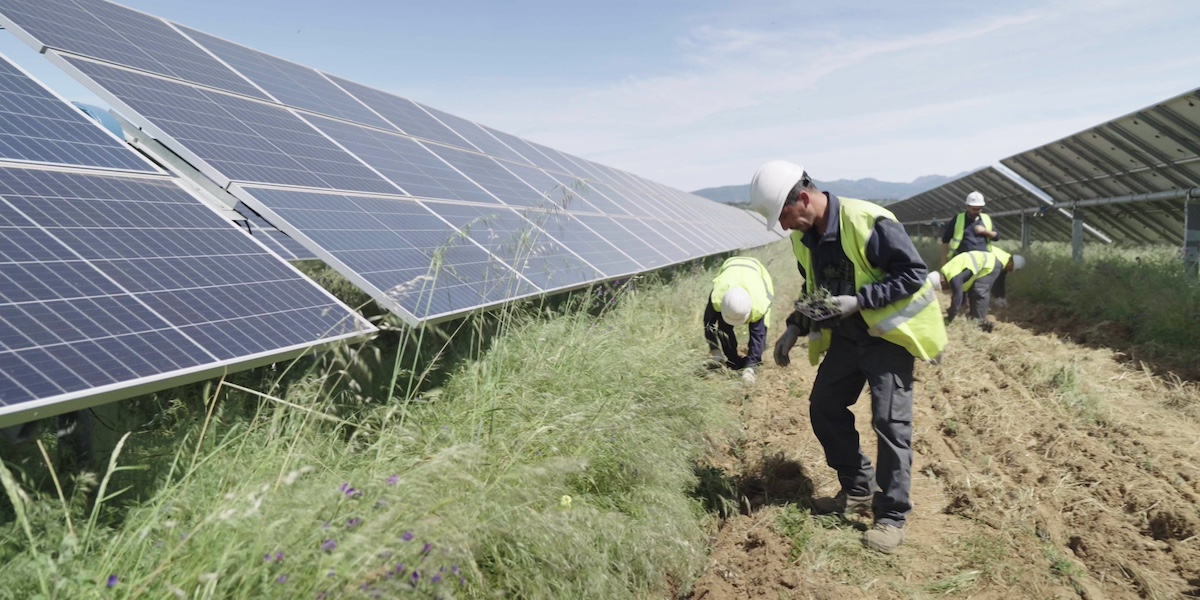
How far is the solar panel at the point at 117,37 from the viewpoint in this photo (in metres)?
5.43

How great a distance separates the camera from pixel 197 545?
93.7 inches

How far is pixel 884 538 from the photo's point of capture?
165 inches

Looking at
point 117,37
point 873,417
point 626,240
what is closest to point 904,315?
point 873,417

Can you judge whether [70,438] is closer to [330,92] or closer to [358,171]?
[358,171]

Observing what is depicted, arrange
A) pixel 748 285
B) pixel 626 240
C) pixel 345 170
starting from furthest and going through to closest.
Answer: pixel 626 240 → pixel 748 285 → pixel 345 170

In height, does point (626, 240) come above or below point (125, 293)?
below

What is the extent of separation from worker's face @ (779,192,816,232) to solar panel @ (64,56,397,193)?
10.5 feet

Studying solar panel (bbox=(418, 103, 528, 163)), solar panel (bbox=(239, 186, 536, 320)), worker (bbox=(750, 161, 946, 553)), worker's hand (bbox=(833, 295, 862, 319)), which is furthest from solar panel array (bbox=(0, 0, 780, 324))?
worker's hand (bbox=(833, 295, 862, 319))

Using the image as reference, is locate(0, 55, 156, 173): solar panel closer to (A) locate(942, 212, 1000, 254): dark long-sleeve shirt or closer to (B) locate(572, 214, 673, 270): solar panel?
(B) locate(572, 214, 673, 270): solar panel

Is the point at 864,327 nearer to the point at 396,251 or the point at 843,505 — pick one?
the point at 843,505

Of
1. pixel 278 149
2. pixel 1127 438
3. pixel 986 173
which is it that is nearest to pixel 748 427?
pixel 1127 438

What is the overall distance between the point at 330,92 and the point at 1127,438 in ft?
26.2

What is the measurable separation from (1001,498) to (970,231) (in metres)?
6.95

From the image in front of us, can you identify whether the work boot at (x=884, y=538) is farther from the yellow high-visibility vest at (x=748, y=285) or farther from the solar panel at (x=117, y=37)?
the solar panel at (x=117, y=37)
